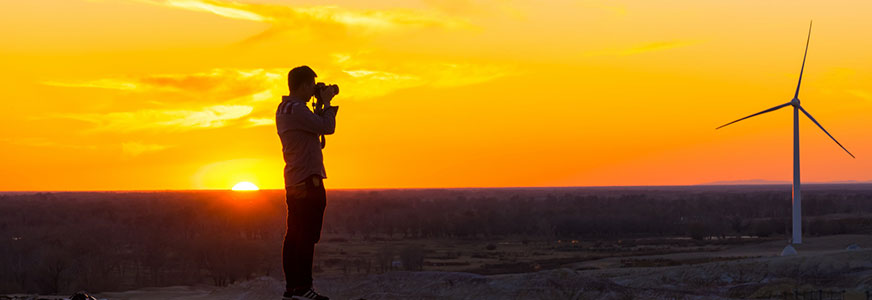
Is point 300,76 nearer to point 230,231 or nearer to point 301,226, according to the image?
point 301,226

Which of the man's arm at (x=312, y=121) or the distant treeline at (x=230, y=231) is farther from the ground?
the man's arm at (x=312, y=121)

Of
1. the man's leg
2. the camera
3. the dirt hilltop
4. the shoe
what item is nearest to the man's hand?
the camera

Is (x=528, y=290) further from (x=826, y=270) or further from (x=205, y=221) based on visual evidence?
(x=205, y=221)

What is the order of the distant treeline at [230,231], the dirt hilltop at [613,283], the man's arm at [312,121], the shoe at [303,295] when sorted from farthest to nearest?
the distant treeline at [230,231] → the dirt hilltop at [613,283] → the shoe at [303,295] → the man's arm at [312,121]

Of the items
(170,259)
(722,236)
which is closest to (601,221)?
(722,236)

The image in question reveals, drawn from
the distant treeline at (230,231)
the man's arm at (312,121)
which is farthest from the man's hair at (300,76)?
the distant treeline at (230,231)

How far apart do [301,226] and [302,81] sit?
1.64 metres

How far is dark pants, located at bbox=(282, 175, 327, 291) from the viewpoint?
11.0 metres

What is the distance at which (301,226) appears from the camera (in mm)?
10992

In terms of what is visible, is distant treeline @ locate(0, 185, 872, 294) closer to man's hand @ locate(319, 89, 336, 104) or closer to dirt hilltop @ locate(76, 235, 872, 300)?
dirt hilltop @ locate(76, 235, 872, 300)

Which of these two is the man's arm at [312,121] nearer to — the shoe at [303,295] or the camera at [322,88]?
the camera at [322,88]

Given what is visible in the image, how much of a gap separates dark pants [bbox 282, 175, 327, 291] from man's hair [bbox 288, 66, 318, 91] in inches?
42.9

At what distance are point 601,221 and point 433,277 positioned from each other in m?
87.5

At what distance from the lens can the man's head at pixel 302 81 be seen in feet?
36.6
